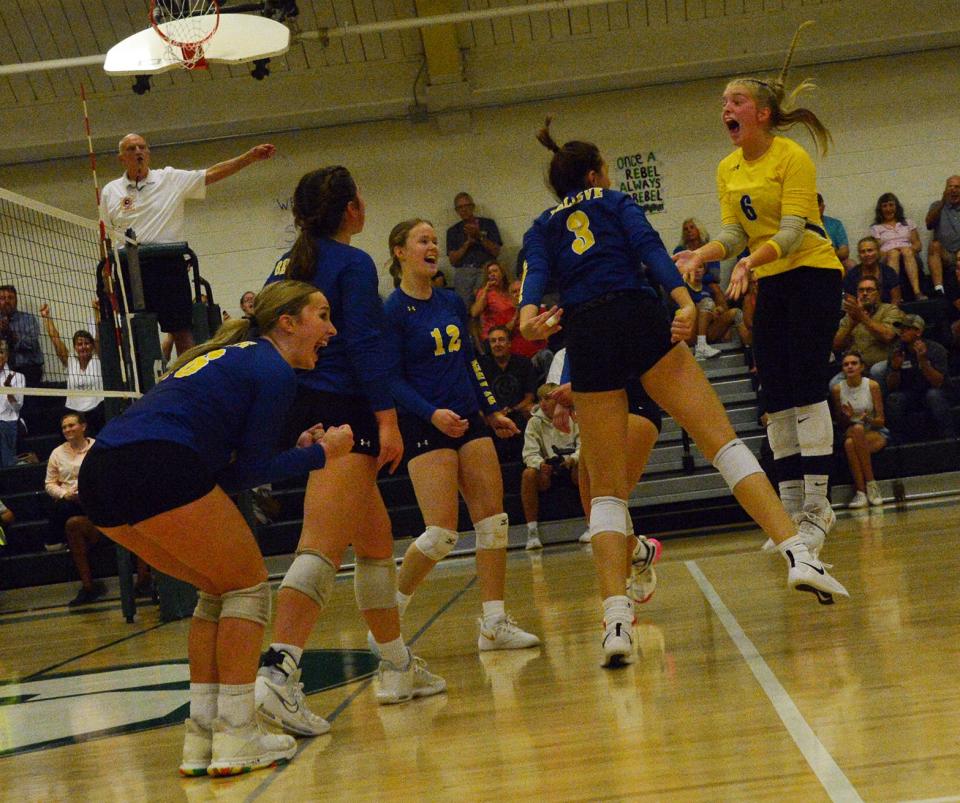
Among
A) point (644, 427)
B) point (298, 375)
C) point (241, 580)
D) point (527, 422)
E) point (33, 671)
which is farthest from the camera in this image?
point (527, 422)

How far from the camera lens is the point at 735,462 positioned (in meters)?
4.00

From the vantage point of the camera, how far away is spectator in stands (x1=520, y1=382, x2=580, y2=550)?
10258 millimetres

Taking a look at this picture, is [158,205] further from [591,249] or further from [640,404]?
[591,249]

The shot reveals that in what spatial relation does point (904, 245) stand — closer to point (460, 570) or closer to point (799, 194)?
point (460, 570)

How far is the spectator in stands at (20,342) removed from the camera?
10.7m

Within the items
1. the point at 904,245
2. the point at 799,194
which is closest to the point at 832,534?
the point at 799,194

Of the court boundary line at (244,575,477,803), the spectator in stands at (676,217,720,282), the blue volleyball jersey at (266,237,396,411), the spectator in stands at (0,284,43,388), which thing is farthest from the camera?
the spectator in stands at (676,217,720,282)

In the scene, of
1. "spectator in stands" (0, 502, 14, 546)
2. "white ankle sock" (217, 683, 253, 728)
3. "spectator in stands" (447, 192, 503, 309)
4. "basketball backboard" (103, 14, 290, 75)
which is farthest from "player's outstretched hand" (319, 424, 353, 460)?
"spectator in stands" (447, 192, 503, 309)

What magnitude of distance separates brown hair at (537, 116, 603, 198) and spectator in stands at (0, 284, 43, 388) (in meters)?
7.44

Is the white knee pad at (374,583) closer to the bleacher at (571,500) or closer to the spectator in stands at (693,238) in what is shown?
the bleacher at (571,500)

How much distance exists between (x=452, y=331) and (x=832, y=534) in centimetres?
389

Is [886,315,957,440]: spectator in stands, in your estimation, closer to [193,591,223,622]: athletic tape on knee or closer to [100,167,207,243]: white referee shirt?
[100,167,207,243]: white referee shirt

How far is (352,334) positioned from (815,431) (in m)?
2.23

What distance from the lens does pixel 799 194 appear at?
4648 millimetres
